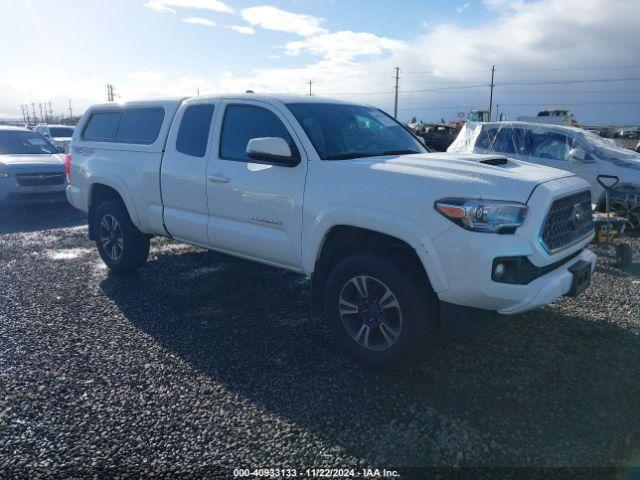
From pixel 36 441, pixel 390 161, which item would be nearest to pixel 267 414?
pixel 36 441

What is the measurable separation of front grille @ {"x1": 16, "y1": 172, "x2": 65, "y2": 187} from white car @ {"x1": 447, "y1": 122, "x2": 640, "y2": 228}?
777cm

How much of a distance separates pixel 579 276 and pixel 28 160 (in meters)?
10.3

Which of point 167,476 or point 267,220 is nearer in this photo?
point 167,476

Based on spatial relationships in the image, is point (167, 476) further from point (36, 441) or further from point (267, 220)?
point (267, 220)

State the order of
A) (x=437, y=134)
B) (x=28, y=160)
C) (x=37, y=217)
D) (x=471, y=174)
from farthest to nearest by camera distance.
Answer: (x=437, y=134) → (x=37, y=217) → (x=28, y=160) → (x=471, y=174)

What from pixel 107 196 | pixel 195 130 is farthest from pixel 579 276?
pixel 107 196

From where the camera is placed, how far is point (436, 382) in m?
3.58

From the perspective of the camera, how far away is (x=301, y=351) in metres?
4.09

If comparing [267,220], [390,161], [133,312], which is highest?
[390,161]

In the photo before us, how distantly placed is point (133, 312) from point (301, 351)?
6.23 feet

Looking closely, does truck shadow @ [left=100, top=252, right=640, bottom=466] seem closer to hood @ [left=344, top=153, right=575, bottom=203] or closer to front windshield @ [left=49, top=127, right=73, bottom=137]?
hood @ [left=344, top=153, right=575, bottom=203]

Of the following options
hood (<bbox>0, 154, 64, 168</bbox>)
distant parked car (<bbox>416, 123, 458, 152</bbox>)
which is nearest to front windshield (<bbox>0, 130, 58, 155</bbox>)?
hood (<bbox>0, 154, 64, 168</bbox>)

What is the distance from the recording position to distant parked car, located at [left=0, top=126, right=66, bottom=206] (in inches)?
382

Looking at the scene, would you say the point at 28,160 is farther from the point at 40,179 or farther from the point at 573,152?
the point at 573,152
